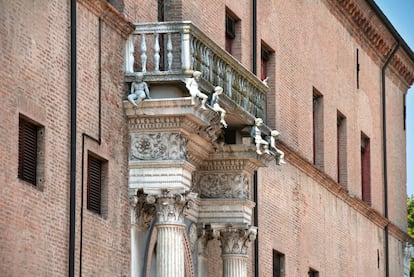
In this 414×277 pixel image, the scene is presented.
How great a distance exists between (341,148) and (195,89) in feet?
56.2

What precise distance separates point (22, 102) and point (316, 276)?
1746 cm

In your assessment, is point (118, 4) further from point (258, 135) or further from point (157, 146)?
point (258, 135)

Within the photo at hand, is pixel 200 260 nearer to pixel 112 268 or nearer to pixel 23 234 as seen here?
pixel 112 268

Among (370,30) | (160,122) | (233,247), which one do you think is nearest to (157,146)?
(160,122)

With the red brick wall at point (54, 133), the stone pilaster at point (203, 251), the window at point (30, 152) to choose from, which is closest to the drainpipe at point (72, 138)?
the red brick wall at point (54, 133)

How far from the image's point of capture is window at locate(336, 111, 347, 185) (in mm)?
44188

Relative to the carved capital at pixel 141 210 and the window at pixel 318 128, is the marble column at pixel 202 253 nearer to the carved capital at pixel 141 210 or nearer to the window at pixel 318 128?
the carved capital at pixel 141 210

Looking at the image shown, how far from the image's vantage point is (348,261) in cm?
4378

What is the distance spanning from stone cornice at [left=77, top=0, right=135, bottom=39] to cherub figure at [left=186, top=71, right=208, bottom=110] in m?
1.40

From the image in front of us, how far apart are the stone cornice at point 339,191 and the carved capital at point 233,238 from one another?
503cm

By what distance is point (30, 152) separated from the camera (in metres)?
24.9

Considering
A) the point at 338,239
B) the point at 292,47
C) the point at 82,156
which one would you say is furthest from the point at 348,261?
the point at 82,156

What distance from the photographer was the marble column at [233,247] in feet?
104

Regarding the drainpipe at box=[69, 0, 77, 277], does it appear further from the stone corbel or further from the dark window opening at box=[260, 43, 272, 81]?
the dark window opening at box=[260, 43, 272, 81]
